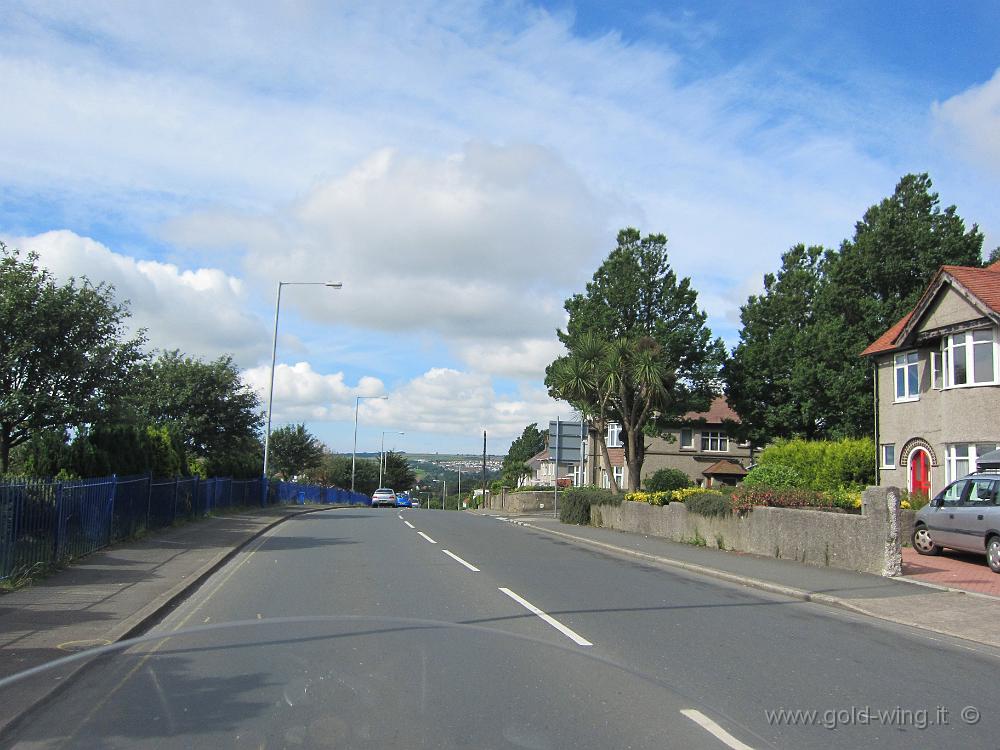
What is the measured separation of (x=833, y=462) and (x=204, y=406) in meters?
25.4

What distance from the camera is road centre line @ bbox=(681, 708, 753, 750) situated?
5328 mm

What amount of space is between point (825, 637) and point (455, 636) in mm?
4057

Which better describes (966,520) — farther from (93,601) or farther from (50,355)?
(50,355)

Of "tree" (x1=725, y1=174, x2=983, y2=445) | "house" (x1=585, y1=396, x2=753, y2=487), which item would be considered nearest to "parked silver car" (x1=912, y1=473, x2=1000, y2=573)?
"tree" (x1=725, y1=174, x2=983, y2=445)

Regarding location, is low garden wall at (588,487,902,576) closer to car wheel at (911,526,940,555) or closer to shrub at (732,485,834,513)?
shrub at (732,485,834,513)

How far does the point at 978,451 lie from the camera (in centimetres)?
2514

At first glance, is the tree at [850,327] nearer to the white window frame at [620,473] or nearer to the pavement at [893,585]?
the white window frame at [620,473]

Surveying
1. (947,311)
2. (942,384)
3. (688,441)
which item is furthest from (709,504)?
(688,441)

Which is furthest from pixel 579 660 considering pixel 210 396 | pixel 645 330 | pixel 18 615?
pixel 645 330

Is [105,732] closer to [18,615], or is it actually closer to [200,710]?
[200,710]

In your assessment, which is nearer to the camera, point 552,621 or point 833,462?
point 552,621

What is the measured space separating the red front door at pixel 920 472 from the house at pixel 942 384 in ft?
0.11

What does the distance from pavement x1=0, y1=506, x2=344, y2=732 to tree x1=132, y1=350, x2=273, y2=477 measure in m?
16.4

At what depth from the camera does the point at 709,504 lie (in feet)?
66.0
